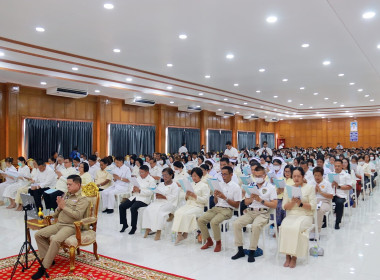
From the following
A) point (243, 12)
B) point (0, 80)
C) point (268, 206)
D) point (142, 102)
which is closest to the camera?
point (268, 206)

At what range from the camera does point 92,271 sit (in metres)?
4.02

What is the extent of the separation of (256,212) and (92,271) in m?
2.35

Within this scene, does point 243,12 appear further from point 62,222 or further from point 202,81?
point 202,81

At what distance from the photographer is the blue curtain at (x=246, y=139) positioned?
74.1 ft

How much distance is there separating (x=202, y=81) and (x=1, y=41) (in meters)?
6.54

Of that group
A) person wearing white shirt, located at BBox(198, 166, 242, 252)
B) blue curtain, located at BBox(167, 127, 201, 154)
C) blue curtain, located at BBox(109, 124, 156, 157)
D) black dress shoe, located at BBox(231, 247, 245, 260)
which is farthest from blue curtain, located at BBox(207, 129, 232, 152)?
black dress shoe, located at BBox(231, 247, 245, 260)

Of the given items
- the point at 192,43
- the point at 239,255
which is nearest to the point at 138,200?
the point at 239,255

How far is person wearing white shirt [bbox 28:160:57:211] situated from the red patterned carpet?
3.06m

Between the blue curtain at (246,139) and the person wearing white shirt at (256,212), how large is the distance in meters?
17.7

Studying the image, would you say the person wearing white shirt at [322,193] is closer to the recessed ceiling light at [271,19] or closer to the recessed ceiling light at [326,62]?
the recessed ceiling light at [271,19]

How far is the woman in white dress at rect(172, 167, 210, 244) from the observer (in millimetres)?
5059

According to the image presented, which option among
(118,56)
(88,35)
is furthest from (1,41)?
(118,56)

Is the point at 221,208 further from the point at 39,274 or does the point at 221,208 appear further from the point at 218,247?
the point at 39,274

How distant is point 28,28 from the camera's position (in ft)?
19.9
